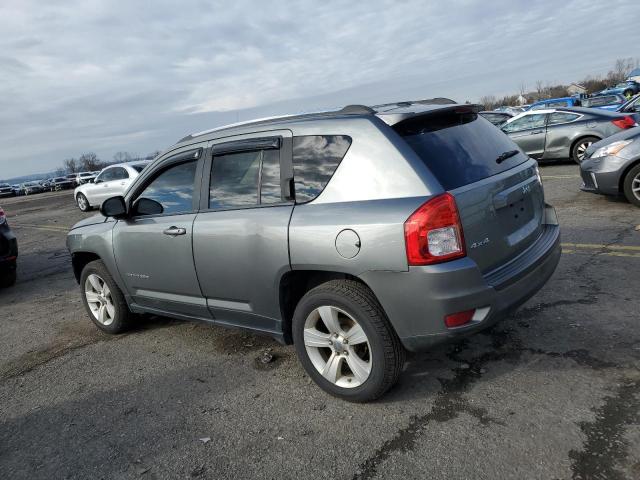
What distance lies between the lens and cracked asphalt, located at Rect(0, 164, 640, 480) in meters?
2.54

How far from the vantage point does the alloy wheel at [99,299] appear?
15.8 ft

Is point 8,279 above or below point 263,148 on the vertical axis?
below

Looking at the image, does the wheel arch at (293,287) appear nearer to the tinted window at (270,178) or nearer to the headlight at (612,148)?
the tinted window at (270,178)

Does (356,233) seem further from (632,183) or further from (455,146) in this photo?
(632,183)

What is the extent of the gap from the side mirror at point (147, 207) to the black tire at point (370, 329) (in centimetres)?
171

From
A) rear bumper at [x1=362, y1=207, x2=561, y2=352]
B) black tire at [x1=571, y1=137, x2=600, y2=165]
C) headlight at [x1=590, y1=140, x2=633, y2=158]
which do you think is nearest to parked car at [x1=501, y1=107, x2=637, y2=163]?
black tire at [x1=571, y1=137, x2=600, y2=165]

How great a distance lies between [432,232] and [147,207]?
8.47 feet

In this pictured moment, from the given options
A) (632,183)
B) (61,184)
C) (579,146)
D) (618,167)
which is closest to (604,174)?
(618,167)

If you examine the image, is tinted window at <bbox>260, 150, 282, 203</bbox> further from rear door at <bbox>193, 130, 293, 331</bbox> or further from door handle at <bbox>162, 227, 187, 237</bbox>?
door handle at <bbox>162, 227, 187, 237</bbox>

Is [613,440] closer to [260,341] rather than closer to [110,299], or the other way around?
[260,341]

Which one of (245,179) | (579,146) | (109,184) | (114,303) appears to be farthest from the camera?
(109,184)

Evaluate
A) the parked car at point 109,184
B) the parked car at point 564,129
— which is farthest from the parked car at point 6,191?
the parked car at point 564,129

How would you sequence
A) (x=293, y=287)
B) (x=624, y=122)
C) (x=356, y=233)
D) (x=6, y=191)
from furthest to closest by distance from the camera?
(x=6, y=191) < (x=624, y=122) < (x=293, y=287) < (x=356, y=233)

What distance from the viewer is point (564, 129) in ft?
39.6
